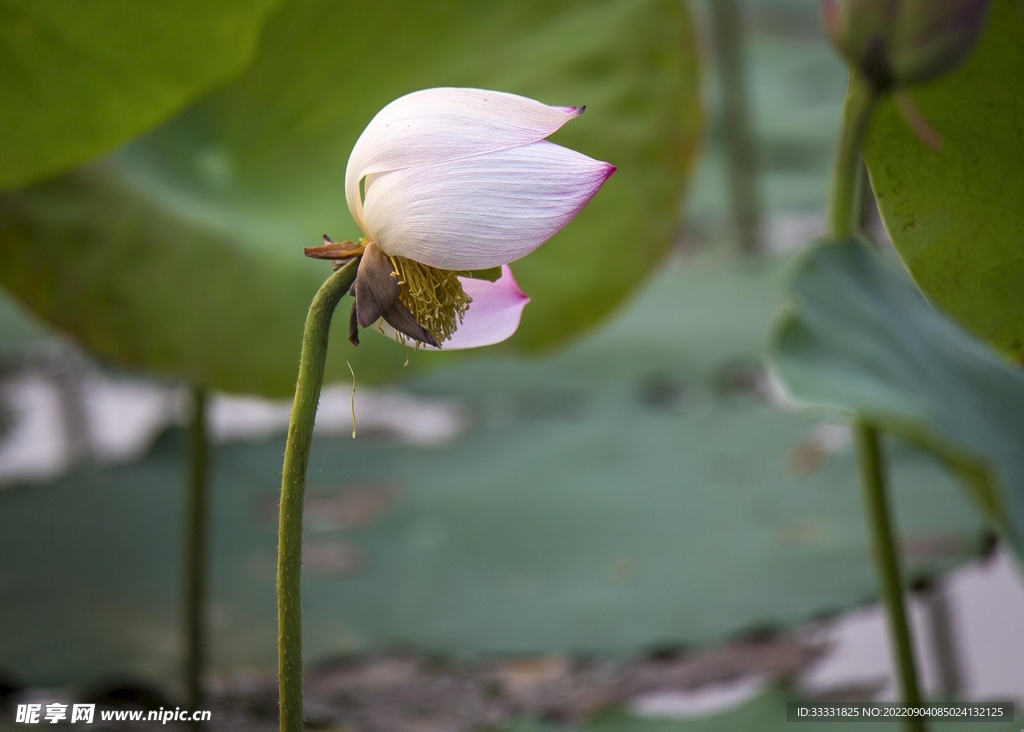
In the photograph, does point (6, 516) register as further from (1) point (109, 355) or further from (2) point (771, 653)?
(2) point (771, 653)

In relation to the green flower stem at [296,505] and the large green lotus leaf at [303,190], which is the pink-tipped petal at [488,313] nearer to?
the green flower stem at [296,505]

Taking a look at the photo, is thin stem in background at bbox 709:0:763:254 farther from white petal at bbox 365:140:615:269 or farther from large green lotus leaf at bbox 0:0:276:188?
white petal at bbox 365:140:615:269

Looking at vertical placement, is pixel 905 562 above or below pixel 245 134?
below

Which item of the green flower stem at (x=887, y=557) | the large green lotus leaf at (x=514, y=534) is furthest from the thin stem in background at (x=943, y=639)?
the green flower stem at (x=887, y=557)

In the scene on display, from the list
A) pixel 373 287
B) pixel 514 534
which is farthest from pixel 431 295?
pixel 514 534

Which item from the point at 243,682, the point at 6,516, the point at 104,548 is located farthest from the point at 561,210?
the point at 6,516
